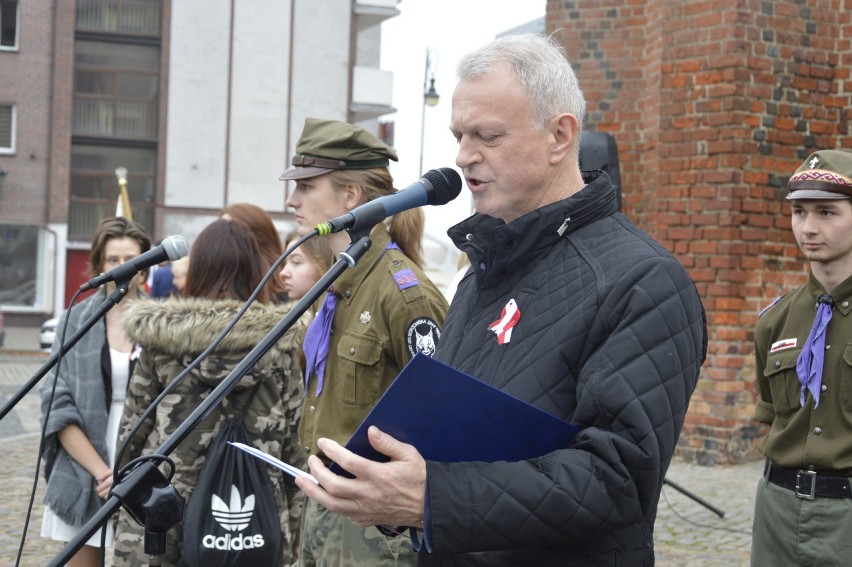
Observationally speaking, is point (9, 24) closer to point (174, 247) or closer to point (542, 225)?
point (174, 247)

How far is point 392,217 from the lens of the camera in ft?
12.7

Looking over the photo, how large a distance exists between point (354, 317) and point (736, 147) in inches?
230

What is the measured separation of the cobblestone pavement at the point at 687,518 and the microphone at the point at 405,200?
4579 mm

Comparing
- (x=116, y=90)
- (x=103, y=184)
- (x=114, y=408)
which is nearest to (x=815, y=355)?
(x=114, y=408)

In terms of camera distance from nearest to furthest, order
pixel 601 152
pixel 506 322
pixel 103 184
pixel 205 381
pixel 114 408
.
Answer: pixel 506 322
pixel 205 381
pixel 114 408
pixel 601 152
pixel 103 184

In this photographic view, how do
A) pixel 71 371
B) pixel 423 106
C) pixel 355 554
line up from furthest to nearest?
pixel 423 106 < pixel 71 371 < pixel 355 554

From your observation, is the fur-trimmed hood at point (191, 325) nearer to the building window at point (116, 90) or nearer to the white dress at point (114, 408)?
the white dress at point (114, 408)

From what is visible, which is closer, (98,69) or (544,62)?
(544,62)

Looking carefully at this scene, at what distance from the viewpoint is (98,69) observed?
38.4 meters

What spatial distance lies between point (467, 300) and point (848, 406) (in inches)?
77.8

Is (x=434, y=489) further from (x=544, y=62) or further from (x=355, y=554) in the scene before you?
(x=355, y=554)

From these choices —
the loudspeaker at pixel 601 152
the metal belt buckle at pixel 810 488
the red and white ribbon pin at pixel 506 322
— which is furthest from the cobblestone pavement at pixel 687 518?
the red and white ribbon pin at pixel 506 322

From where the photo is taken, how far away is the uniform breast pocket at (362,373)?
350 cm

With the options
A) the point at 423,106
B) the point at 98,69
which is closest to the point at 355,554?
the point at 423,106
